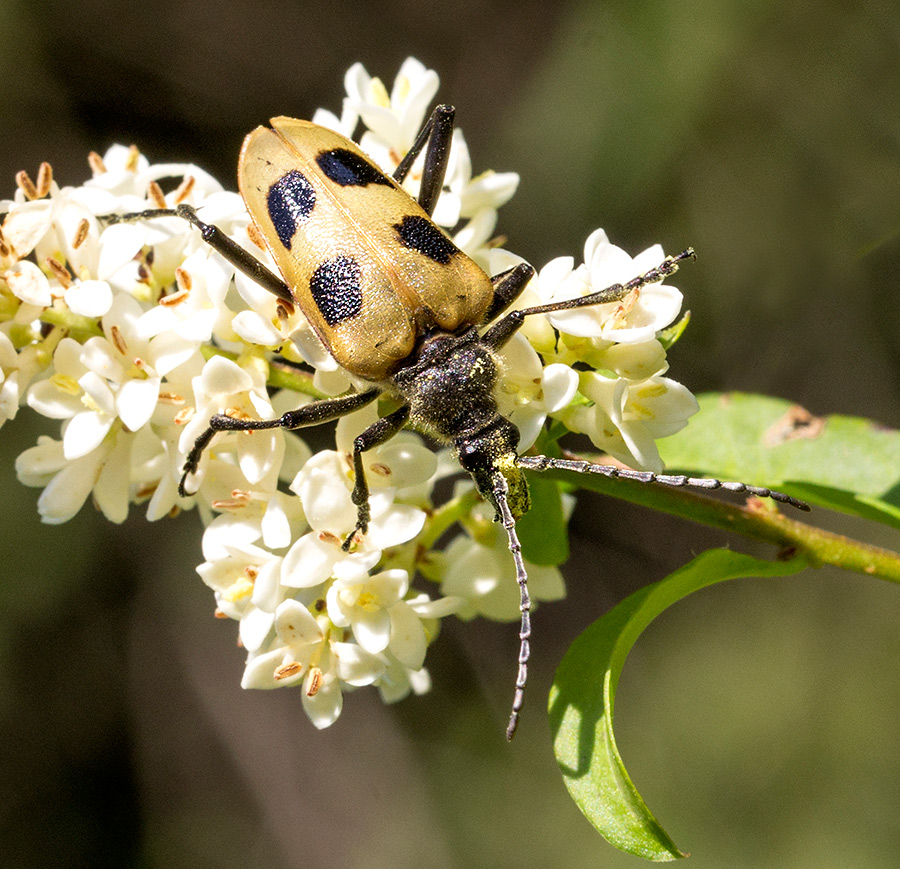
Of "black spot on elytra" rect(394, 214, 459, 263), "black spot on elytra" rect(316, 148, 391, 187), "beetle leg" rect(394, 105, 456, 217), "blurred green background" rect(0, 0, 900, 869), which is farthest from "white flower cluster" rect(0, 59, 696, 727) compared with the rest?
"blurred green background" rect(0, 0, 900, 869)

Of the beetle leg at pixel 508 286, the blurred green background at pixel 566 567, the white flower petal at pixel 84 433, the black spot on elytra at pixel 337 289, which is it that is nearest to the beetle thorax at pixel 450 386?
the beetle leg at pixel 508 286

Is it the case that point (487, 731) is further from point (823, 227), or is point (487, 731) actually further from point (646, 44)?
point (646, 44)

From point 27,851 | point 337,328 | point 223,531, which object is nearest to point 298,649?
point 223,531

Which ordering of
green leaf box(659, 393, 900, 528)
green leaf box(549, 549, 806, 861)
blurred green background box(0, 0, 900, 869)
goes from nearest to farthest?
green leaf box(549, 549, 806, 861), green leaf box(659, 393, 900, 528), blurred green background box(0, 0, 900, 869)

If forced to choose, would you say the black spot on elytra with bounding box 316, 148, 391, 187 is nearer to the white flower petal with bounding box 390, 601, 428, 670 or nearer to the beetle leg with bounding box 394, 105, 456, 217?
the beetle leg with bounding box 394, 105, 456, 217

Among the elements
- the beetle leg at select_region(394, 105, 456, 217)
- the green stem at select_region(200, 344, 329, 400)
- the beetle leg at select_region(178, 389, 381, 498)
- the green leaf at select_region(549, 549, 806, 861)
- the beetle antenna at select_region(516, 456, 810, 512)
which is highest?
the beetle leg at select_region(394, 105, 456, 217)

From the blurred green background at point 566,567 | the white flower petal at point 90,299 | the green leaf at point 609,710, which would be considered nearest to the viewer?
the green leaf at point 609,710

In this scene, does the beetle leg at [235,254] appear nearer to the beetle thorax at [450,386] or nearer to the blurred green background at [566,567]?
the beetle thorax at [450,386]
